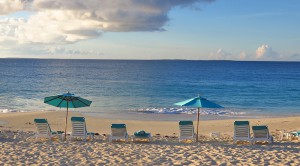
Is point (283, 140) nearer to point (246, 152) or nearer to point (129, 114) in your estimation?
point (246, 152)

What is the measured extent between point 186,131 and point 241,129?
189cm

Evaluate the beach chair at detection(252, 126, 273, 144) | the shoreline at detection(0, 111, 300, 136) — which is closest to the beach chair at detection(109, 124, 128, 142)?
the beach chair at detection(252, 126, 273, 144)

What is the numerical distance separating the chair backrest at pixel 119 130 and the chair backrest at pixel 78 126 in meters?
1.04

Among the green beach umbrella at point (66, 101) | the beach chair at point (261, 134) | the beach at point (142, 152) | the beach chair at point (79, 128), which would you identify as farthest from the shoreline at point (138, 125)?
the beach chair at point (261, 134)

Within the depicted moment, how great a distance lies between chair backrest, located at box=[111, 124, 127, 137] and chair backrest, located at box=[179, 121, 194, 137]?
1.98m

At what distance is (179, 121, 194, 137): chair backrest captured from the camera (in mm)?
13445

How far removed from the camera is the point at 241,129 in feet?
43.4

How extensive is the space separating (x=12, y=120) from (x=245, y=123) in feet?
45.8

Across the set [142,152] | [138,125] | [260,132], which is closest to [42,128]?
[142,152]

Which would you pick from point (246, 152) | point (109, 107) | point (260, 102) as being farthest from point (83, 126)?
point (260, 102)

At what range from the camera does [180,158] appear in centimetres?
1057

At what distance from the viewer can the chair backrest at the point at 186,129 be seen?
13.4 meters

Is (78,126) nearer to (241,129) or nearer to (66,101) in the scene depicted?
(66,101)

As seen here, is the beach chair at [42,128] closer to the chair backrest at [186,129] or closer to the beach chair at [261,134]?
the chair backrest at [186,129]
